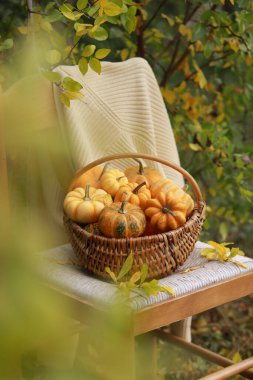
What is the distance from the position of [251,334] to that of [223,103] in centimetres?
100

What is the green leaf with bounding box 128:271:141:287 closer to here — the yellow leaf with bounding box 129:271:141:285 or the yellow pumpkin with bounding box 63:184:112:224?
the yellow leaf with bounding box 129:271:141:285

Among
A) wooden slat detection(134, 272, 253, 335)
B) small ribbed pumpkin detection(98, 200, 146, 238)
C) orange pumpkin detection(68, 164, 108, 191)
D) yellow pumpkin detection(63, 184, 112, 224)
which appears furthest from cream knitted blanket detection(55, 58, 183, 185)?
wooden slat detection(134, 272, 253, 335)

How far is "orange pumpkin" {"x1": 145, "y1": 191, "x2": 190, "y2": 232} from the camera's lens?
4.09 ft

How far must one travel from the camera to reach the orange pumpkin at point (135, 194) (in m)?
1.29

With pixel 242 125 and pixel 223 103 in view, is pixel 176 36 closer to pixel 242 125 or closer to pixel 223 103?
pixel 223 103

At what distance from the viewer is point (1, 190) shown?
1377 mm

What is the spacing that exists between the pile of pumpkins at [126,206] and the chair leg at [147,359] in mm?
675

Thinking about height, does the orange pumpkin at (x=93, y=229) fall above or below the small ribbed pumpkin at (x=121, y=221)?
below

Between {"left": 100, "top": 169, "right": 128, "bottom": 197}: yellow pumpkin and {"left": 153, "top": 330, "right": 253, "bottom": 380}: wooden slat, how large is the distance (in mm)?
604

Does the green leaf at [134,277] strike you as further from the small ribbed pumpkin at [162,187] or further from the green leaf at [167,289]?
the small ribbed pumpkin at [162,187]

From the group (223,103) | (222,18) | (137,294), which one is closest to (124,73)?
(222,18)

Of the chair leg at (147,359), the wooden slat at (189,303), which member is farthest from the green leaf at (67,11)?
the chair leg at (147,359)

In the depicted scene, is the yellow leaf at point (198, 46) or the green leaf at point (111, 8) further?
the yellow leaf at point (198, 46)

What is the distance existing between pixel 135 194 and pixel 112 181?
0.08m
